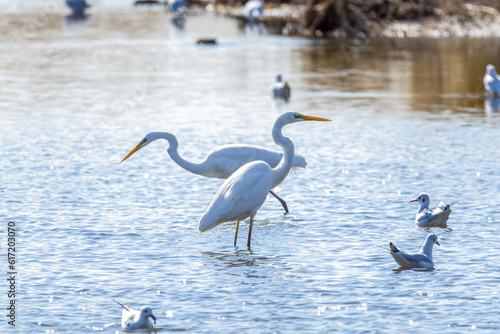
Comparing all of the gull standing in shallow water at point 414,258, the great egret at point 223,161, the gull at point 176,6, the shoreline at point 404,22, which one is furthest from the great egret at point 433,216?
the gull at point 176,6

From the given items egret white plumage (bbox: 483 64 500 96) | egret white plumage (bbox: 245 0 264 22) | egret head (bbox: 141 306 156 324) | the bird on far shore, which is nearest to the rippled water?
egret head (bbox: 141 306 156 324)

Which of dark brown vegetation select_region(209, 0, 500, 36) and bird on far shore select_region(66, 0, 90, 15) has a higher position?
dark brown vegetation select_region(209, 0, 500, 36)

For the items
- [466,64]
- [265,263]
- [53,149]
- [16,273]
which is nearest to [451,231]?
[265,263]

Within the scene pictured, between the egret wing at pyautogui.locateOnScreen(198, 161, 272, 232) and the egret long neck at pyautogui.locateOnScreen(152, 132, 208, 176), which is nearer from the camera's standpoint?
the egret wing at pyautogui.locateOnScreen(198, 161, 272, 232)

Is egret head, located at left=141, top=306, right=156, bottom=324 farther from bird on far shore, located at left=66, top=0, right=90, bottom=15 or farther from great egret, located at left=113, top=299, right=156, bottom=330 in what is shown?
bird on far shore, located at left=66, top=0, right=90, bottom=15

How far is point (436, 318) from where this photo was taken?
9.40m

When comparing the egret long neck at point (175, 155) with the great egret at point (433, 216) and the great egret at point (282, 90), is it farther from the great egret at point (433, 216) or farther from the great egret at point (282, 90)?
the great egret at point (282, 90)

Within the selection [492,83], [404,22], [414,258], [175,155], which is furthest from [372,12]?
[414,258]

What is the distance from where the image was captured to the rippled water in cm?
982

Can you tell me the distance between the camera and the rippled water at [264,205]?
982 cm

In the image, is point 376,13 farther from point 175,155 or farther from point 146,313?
point 146,313

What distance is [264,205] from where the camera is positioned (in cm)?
1487

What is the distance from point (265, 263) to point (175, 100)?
1523cm

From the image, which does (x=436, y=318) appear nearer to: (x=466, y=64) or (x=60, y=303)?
(x=60, y=303)
